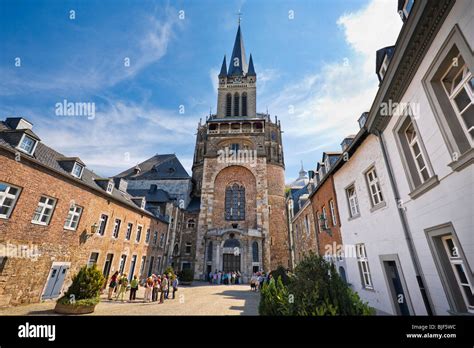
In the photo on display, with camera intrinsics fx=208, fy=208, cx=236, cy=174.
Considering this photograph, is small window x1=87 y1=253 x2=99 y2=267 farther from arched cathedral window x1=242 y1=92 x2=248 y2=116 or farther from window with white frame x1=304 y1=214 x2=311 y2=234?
arched cathedral window x1=242 y1=92 x2=248 y2=116

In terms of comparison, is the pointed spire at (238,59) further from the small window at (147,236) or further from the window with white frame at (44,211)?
the window with white frame at (44,211)

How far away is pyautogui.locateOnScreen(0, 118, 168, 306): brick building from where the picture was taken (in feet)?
29.7

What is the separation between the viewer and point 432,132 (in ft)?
14.8

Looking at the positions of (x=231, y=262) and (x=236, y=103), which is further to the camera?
(x=236, y=103)

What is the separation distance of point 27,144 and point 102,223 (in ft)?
22.3

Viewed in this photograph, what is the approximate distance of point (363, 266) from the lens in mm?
8891

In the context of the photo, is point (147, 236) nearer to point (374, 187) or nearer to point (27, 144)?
Result: point (27, 144)

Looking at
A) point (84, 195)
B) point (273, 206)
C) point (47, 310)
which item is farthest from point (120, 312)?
point (273, 206)

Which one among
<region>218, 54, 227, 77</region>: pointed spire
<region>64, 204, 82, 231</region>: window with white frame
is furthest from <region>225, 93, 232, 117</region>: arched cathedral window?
<region>64, 204, 82, 231</region>: window with white frame

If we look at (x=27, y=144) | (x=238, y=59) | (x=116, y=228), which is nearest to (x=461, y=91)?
(x=27, y=144)

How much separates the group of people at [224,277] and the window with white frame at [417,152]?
2094 centimetres

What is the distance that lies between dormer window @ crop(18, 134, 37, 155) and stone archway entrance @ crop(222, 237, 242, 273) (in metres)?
19.6

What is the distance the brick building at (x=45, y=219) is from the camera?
9047 millimetres
